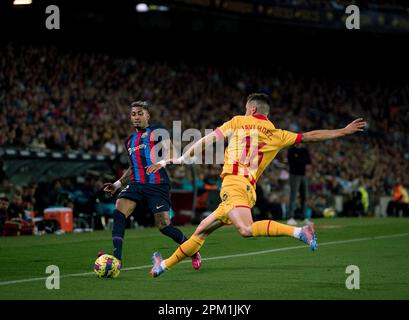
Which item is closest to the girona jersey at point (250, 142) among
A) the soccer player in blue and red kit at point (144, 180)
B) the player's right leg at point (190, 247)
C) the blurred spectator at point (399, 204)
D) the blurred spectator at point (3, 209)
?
the player's right leg at point (190, 247)

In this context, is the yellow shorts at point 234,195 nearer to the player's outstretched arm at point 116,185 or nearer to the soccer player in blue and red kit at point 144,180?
the soccer player in blue and red kit at point 144,180

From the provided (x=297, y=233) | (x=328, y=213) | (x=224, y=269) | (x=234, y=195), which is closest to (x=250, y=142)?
(x=234, y=195)

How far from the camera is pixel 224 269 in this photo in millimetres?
10758

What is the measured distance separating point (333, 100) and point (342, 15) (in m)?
4.69

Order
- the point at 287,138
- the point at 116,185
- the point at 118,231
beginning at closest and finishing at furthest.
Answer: the point at 287,138 < the point at 118,231 < the point at 116,185

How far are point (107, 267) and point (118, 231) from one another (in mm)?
871

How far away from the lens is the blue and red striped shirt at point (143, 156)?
1089 centimetres

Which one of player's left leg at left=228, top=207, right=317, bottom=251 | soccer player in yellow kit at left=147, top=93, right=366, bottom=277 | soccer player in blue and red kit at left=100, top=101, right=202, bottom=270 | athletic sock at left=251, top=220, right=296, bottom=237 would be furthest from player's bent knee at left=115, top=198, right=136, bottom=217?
athletic sock at left=251, top=220, right=296, bottom=237

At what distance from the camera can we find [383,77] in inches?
1825

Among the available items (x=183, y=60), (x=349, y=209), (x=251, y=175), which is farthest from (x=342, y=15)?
(x=251, y=175)

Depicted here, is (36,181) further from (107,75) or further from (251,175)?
(251,175)

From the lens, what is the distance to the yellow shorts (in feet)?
30.0

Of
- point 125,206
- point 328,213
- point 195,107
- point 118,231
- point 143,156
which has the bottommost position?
point 328,213

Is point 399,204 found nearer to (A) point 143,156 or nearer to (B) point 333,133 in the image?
(A) point 143,156
